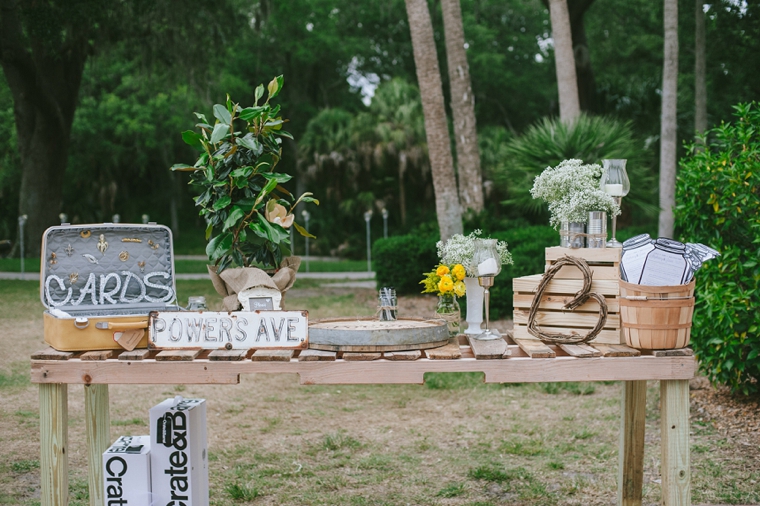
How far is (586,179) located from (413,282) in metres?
7.74

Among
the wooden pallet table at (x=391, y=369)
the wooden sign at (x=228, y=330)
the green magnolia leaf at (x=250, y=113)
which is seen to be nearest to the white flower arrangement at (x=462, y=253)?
the wooden pallet table at (x=391, y=369)

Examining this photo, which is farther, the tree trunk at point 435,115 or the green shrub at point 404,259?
the green shrub at point 404,259

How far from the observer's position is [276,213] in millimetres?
3096

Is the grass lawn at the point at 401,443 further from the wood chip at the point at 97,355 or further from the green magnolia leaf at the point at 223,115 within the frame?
the green magnolia leaf at the point at 223,115

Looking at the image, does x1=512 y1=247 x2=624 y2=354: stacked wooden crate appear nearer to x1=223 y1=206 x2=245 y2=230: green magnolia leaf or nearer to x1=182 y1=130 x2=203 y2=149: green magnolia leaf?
x1=223 y1=206 x2=245 y2=230: green magnolia leaf

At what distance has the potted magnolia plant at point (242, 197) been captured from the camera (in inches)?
118

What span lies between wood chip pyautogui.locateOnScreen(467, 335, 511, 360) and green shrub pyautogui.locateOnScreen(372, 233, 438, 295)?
24.0ft

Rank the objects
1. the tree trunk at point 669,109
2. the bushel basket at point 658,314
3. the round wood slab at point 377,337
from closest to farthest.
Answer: the bushel basket at point 658,314 → the round wood slab at point 377,337 → the tree trunk at point 669,109

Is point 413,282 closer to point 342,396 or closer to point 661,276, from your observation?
point 342,396

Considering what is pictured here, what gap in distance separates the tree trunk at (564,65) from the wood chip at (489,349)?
24.3ft

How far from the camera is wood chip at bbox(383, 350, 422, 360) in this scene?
2596 millimetres

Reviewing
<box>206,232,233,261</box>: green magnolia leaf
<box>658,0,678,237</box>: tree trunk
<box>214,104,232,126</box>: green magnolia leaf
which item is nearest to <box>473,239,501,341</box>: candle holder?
<box>206,232,233,261</box>: green magnolia leaf

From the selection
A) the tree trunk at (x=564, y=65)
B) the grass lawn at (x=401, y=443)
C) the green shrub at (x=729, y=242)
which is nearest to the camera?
the grass lawn at (x=401, y=443)

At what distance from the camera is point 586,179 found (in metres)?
2.95
